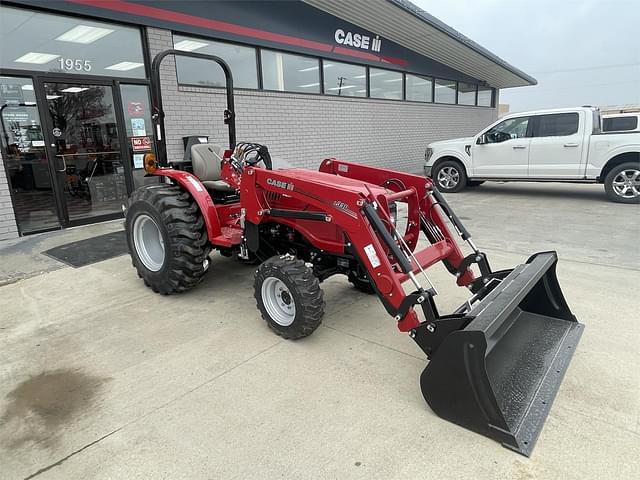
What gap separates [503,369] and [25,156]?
656cm

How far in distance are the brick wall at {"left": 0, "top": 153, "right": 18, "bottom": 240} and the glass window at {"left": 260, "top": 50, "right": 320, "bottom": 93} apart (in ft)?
16.5

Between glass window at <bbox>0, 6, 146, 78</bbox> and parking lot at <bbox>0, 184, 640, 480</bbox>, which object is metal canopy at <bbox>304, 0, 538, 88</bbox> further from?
parking lot at <bbox>0, 184, 640, 480</bbox>

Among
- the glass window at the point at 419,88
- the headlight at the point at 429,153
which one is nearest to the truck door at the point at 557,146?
the headlight at the point at 429,153

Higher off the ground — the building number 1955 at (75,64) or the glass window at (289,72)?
the glass window at (289,72)

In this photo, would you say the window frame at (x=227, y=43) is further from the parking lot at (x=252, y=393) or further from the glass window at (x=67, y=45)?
the parking lot at (x=252, y=393)

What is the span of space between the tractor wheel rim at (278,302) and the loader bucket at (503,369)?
46.7 inches

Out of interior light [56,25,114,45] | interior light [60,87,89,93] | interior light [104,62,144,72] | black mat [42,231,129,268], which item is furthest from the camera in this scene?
interior light [104,62,144,72]

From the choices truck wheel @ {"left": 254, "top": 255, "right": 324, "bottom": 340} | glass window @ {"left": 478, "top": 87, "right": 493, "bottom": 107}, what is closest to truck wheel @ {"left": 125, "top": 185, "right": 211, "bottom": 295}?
truck wheel @ {"left": 254, "top": 255, "right": 324, "bottom": 340}

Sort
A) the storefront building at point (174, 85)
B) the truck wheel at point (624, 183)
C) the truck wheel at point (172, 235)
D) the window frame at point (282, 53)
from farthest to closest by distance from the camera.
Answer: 1. the window frame at point (282, 53)
2. the truck wheel at point (624, 183)
3. the storefront building at point (174, 85)
4. the truck wheel at point (172, 235)

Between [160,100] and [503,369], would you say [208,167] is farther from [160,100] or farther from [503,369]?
[503,369]

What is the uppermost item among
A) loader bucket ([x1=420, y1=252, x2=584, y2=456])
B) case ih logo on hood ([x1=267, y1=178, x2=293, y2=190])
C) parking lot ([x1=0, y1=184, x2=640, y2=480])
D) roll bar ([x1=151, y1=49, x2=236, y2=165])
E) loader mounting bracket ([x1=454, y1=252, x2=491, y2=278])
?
roll bar ([x1=151, y1=49, x2=236, y2=165])

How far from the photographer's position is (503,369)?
2449 millimetres

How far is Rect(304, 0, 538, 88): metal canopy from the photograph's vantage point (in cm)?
963

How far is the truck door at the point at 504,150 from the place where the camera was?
8.99 metres
